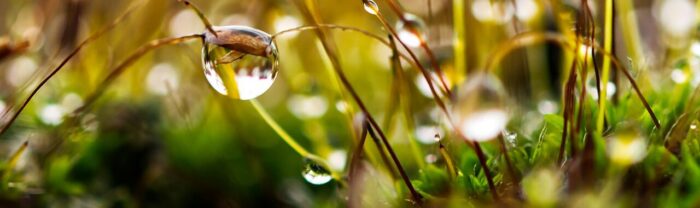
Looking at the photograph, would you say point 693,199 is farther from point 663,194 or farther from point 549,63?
point 549,63

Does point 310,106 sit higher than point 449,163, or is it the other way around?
point 310,106

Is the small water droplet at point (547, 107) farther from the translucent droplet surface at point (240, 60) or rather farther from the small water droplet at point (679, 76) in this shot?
the translucent droplet surface at point (240, 60)

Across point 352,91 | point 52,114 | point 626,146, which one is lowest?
point 626,146

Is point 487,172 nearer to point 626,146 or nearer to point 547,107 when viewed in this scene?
point 626,146

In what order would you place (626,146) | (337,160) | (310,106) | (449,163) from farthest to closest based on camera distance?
1. (310,106)
2. (337,160)
3. (449,163)
4. (626,146)

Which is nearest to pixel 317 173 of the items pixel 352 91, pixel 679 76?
pixel 352 91

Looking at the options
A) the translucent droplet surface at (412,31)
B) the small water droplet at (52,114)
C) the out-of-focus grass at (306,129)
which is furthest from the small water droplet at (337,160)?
the small water droplet at (52,114)

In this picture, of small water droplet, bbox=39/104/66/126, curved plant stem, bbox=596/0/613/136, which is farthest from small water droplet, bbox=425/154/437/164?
small water droplet, bbox=39/104/66/126

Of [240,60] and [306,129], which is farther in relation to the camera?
[306,129]
